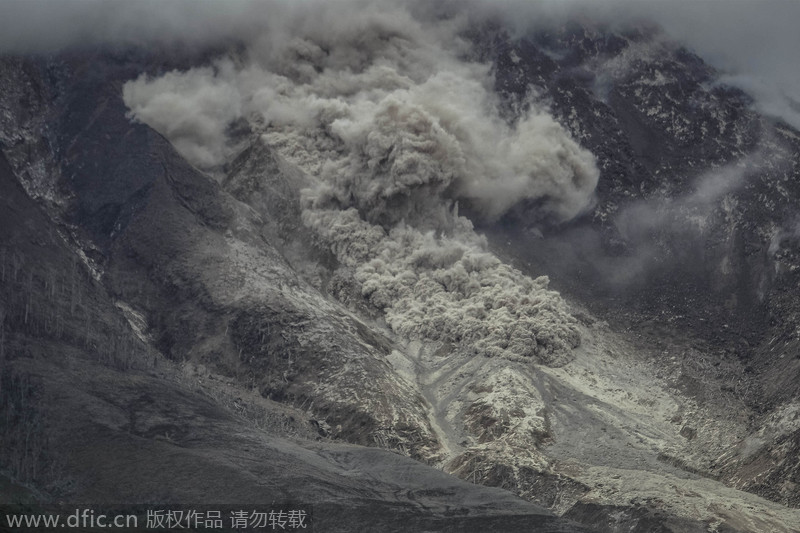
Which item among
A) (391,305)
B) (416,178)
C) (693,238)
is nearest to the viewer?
(391,305)

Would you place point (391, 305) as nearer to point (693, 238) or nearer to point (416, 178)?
point (416, 178)

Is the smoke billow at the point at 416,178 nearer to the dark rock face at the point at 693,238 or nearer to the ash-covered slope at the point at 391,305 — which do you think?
the ash-covered slope at the point at 391,305

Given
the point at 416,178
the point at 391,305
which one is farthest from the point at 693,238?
the point at 391,305

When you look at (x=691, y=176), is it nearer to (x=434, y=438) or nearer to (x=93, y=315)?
(x=434, y=438)

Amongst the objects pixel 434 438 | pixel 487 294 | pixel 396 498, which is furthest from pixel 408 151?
pixel 396 498

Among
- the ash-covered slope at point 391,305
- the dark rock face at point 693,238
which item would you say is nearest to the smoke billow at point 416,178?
the ash-covered slope at point 391,305

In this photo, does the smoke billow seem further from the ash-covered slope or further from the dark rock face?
the dark rock face
